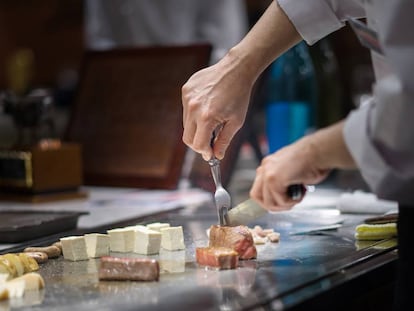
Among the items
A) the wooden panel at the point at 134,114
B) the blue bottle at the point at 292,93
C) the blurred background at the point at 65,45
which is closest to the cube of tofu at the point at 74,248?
the wooden panel at the point at 134,114

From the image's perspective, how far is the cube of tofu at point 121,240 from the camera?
181cm

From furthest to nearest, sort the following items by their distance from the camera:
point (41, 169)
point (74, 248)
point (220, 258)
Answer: point (41, 169), point (74, 248), point (220, 258)

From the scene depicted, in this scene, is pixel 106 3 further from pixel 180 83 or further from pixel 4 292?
pixel 4 292

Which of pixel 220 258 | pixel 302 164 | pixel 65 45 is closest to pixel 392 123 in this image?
pixel 302 164

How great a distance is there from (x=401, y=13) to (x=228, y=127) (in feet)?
1.82

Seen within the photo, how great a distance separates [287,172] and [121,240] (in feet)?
1.65

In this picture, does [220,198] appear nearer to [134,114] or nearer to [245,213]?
[245,213]

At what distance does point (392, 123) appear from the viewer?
51.3 inches

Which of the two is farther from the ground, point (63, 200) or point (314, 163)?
point (314, 163)

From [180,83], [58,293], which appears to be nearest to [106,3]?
[180,83]

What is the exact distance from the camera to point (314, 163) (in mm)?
1427

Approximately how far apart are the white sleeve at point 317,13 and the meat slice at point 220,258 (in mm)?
474

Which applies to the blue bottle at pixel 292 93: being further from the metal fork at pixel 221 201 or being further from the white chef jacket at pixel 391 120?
the white chef jacket at pixel 391 120

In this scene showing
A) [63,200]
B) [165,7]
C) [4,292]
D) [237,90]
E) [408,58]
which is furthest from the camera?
[165,7]
